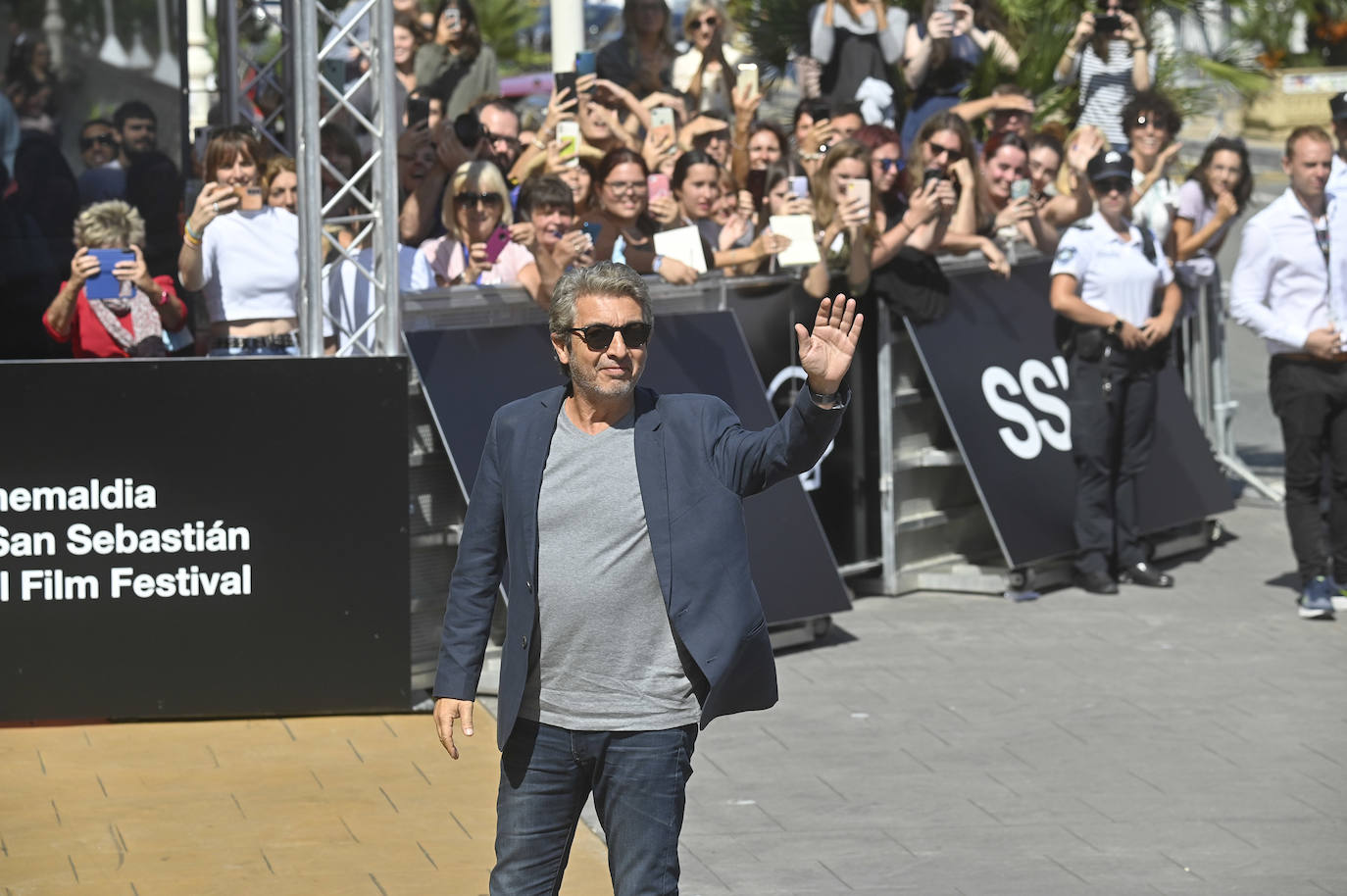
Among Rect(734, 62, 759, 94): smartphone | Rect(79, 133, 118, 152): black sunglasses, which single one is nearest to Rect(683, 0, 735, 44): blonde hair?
Rect(734, 62, 759, 94): smartphone

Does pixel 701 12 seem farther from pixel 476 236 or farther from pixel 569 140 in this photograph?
pixel 476 236

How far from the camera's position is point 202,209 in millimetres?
7910

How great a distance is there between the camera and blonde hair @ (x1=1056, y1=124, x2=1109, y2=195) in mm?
11461

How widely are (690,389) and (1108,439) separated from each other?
7.93 feet

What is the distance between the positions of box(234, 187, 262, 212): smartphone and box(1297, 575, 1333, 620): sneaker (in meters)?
5.10

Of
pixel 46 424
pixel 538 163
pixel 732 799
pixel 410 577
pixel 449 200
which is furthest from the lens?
pixel 538 163

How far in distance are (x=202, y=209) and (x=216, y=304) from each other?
1.70ft

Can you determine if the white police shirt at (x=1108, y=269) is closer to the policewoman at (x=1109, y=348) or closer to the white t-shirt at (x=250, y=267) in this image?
the policewoman at (x=1109, y=348)

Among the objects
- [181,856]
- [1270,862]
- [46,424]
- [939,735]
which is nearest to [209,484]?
[46,424]

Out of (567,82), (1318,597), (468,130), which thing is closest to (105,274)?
(468,130)

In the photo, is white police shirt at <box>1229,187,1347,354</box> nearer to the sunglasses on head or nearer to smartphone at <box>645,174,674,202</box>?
smartphone at <box>645,174,674,202</box>

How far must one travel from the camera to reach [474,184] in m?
8.87

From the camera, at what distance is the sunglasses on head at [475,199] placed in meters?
8.89

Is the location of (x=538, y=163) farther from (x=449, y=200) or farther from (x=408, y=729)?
(x=408, y=729)
